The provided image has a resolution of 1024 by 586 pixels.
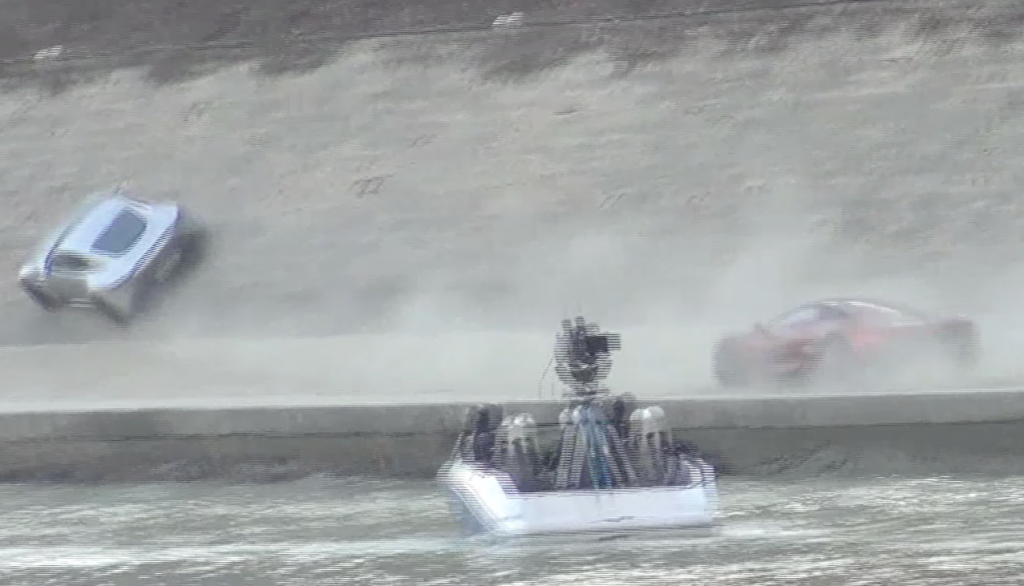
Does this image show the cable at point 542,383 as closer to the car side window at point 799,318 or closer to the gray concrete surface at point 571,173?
the gray concrete surface at point 571,173

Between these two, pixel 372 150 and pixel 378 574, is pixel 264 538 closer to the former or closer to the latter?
pixel 378 574

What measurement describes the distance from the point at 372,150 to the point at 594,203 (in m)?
5.37

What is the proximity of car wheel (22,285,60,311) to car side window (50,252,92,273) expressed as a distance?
0.54 m

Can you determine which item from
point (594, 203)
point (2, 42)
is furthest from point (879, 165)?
point (2, 42)

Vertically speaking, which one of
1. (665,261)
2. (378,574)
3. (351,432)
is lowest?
(378,574)

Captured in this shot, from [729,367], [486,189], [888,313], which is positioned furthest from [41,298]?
[888,313]

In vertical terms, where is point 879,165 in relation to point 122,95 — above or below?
below

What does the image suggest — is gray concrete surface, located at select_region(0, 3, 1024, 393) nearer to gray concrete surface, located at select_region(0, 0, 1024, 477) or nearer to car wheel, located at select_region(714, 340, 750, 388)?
gray concrete surface, located at select_region(0, 0, 1024, 477)

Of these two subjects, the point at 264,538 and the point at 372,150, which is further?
the point at 372,150

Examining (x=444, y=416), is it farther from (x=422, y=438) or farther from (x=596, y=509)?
(x=596, y=509)

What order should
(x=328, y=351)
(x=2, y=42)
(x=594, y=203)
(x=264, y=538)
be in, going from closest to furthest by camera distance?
1. (x=264, y=538)
2. (x=328, y=351)
3. (x=594, y=203)
4. (x=2, y=42)

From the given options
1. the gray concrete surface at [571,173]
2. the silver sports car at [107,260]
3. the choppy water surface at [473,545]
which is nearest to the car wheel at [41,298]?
the silver sports car at [107,260]

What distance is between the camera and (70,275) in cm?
3369

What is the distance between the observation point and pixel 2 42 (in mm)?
Result: 48281
